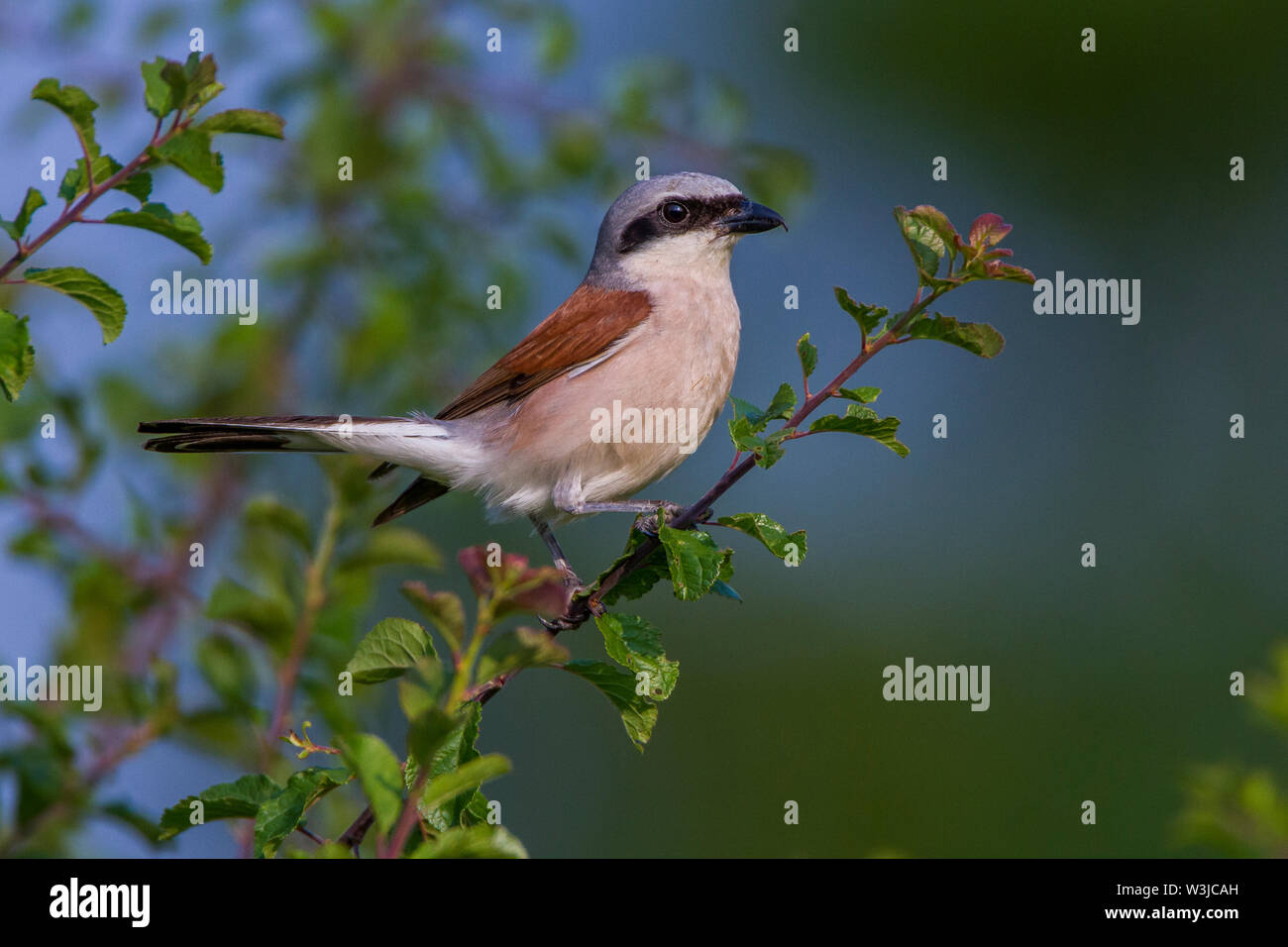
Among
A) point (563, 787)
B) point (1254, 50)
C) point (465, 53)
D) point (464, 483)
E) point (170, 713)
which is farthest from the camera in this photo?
point (1254, 50)

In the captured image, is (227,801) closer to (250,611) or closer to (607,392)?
(250,611)

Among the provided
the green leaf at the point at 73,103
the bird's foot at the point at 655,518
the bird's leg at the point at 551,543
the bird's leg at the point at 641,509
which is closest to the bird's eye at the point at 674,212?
the bird's leg at the point at 641,509

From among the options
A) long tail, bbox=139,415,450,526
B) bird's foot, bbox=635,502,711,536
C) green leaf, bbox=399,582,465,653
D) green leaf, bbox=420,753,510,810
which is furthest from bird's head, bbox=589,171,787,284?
green leaf, bbox=420,753,510,810

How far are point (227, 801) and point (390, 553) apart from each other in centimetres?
67

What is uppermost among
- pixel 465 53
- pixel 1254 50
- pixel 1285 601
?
pixel 1254 50

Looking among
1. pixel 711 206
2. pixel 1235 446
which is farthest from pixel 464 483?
pixel 1235 446

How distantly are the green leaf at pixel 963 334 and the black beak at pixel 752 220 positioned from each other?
5.83 feet

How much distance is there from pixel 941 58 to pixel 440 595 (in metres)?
13.1

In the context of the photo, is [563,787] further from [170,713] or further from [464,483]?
[170,713]

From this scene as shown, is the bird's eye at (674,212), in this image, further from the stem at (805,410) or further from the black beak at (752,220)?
the stem at (805,410)

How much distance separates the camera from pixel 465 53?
4.79m

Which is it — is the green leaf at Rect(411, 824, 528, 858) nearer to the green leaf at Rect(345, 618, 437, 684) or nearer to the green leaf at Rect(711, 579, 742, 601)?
the green leaf at Rect(345, 618, 437, 684)

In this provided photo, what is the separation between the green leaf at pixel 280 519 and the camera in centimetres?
256

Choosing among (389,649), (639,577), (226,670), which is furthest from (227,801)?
(639,577)
